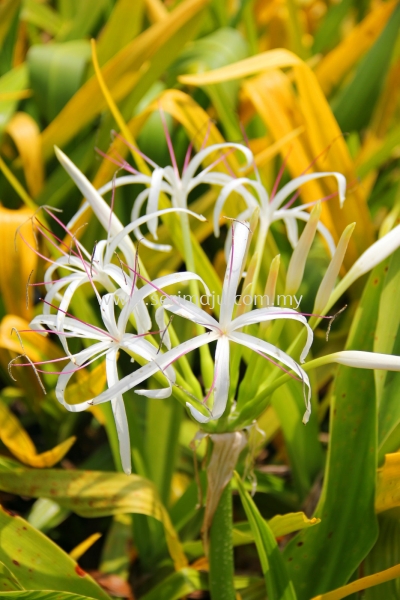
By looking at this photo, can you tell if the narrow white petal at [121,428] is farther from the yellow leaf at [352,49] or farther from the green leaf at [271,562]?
the yellow leaf at [352,49]

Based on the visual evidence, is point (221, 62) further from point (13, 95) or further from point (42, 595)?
point (42, 595)

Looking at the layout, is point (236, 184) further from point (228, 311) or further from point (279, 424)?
point (279, 424)

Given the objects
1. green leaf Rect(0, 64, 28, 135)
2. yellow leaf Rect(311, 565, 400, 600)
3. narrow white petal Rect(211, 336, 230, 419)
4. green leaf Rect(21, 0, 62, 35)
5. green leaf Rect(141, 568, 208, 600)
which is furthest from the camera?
green leaf Rect(21, 0, 62, 35)

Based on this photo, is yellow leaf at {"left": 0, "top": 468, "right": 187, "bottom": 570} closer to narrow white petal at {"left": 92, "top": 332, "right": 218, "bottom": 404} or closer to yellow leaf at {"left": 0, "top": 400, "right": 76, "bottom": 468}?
yellow leaf at {"left": 0, "top": 400, "right": 76, "bottom": 468}

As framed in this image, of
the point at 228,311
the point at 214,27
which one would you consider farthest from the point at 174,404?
the point at 214,27

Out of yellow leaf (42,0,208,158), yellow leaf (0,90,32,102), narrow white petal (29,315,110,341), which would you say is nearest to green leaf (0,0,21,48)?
yellow leaf (0,90,32,102)

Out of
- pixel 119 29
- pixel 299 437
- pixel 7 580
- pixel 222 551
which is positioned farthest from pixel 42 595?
pixel 119 29
